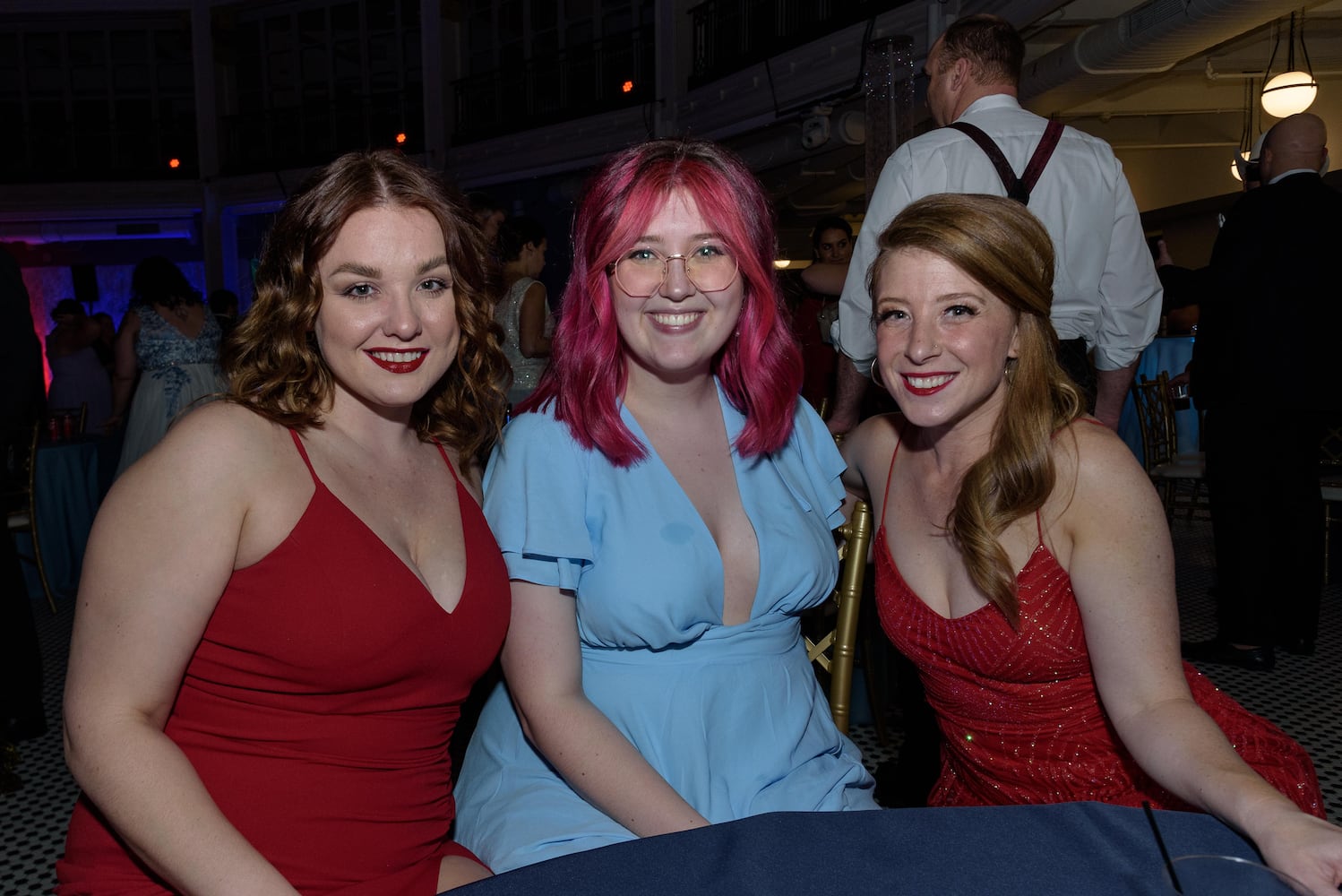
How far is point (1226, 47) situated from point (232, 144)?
13196 mm

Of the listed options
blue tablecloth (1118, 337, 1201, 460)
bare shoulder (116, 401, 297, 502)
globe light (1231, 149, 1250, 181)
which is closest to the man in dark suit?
globe light (1231, 149, 1250, 181)

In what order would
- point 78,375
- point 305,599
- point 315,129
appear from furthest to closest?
point 315,129 → point 78,375 → point 305,599

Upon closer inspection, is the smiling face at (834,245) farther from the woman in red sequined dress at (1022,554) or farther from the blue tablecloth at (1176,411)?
the woman in red sequined dress at (1022,554)

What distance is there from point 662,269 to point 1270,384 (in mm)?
2878

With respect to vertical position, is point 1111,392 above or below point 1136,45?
below

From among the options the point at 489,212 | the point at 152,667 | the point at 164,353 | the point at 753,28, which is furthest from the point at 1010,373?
the point at 753,28

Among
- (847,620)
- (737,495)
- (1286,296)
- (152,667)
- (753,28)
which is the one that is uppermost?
(753,28)

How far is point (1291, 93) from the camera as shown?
19.9 feet

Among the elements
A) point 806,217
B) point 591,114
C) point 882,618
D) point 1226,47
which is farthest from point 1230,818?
point 806,217

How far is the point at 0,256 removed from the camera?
2.74 metres

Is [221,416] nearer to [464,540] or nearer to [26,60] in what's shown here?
[464,540]

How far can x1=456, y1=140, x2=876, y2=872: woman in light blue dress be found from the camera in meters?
1.41

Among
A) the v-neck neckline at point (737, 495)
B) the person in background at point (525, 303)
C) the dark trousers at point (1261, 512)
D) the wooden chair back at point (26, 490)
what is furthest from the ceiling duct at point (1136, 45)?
the wooden chair back at point (26, 490)

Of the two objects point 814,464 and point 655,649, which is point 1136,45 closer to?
point 814,464
